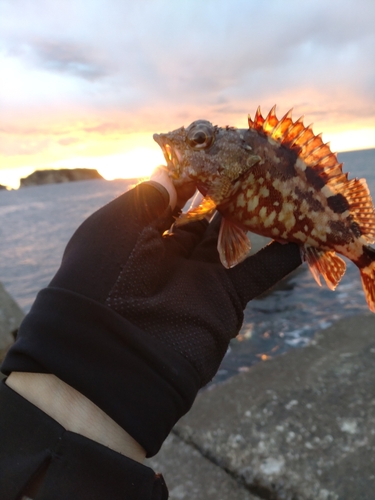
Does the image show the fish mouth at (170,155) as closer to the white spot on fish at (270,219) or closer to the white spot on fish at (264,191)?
the white spot on fish at (264,191)

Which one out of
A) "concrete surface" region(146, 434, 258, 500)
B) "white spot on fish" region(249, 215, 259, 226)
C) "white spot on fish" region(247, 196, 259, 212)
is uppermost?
"white spot on fish" region(247, 196, 259, 212)

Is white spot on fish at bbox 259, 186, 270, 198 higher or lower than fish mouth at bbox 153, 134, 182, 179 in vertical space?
lower

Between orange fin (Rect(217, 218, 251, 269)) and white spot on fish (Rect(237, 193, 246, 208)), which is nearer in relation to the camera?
orange fin (Rect(217, 218, 251, 269))

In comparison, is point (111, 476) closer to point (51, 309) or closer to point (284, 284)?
point (51, 309)

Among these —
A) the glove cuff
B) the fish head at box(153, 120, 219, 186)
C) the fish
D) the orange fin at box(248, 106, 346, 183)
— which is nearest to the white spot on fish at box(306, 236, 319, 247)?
the fish

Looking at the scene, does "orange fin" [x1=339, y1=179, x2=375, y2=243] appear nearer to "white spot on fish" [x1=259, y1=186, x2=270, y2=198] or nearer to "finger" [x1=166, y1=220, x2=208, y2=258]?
"white spot on fish" [x1=259, y1=186, x2=270, y2=198]

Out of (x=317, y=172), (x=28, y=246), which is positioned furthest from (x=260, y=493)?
(x=28, y=246)

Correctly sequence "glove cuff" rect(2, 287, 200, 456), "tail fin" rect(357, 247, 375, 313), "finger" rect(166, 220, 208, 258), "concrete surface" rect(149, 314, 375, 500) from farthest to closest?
"tail fin" rect(357, 247, 375, 313) → "concrete surface" rect(149, 314, 375, 500) → "finger" rect(166, 220, 208, 258) → "glove cuff" rect(2, 287, 200, 456)

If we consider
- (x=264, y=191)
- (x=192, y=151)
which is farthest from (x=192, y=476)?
(x=192, y=151)

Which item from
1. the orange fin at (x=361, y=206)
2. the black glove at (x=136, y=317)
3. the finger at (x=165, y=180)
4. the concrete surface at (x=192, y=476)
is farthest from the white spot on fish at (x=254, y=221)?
the concrete surface at (x=192, y=476)
